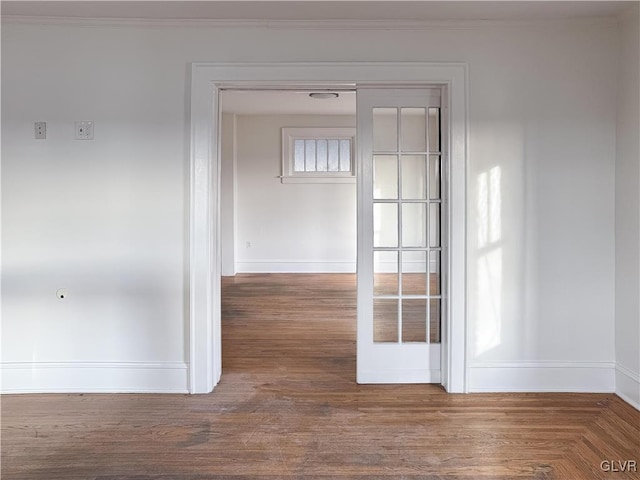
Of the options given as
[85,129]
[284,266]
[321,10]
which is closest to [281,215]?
[284,266]

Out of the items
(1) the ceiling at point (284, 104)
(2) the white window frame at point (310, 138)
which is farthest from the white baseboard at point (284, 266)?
(1) the ceiling at point (284, 104)

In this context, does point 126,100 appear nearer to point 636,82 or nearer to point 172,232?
point 172,232

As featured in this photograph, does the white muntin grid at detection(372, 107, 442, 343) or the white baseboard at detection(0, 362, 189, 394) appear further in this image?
the white muntin grid at detection(372, 107, 442, 343)

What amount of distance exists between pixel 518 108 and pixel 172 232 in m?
2.23

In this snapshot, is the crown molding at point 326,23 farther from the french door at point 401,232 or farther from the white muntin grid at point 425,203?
the white muntin grid at point 425,203

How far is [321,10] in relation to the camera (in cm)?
256

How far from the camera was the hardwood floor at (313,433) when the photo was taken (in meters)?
1.97

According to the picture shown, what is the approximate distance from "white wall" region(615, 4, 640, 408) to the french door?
103 centimetres

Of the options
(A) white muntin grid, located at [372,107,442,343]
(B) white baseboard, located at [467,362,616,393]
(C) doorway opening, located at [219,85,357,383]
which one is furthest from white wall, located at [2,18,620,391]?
(C) doorway opening, located at [219,85,357,383]

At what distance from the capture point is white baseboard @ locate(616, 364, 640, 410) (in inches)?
102

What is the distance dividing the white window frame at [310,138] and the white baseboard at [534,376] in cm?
504

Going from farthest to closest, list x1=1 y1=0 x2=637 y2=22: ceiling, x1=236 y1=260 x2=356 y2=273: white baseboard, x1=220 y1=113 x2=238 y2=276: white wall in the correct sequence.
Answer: x1=236 y1=260 x2=356 y2=273: white baseboard → x1=220 y1=113 x2=238 y2=276: white wall → x1=1 y1=0 x2=637 y2=22: ceiling

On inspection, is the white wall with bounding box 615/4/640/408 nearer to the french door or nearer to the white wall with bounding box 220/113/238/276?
the french door

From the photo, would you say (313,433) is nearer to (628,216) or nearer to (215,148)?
(215,148)
